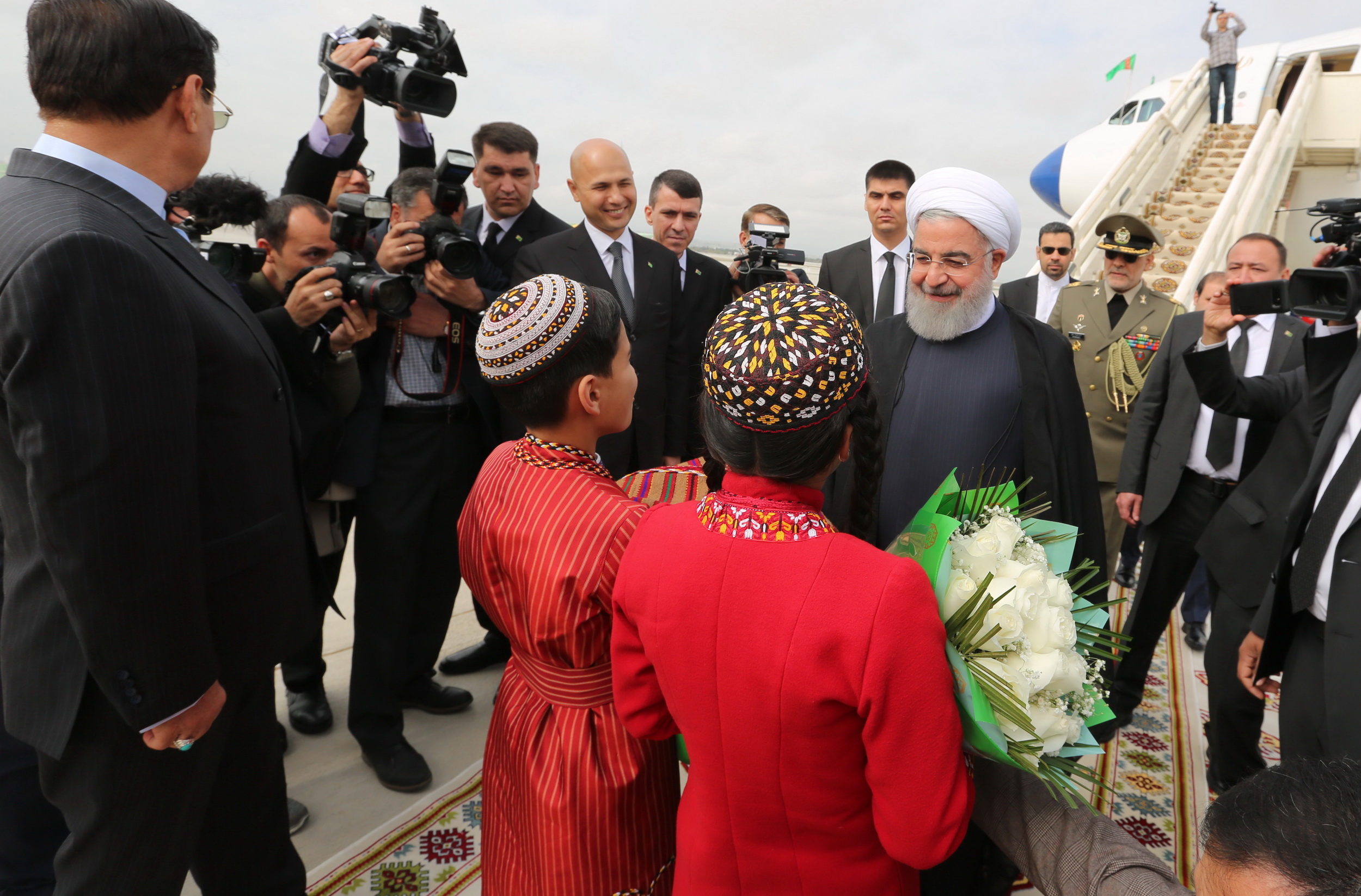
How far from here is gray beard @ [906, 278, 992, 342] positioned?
212 cm

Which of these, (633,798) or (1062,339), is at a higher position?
(1062,339)

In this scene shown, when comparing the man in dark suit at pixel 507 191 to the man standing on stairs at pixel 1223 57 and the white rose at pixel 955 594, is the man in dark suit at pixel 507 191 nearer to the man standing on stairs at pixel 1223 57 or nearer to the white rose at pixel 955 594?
the white rose at pixel 955 594

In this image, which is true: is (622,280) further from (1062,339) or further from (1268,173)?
(1268,173)

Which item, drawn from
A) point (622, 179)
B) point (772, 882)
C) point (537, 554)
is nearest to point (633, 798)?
A: point (772, 882)

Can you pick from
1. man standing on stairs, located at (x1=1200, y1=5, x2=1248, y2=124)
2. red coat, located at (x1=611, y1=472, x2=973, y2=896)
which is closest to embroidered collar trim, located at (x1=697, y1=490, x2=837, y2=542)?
red coat, located at (x1=611, y1=472, x2=973, y2=896)

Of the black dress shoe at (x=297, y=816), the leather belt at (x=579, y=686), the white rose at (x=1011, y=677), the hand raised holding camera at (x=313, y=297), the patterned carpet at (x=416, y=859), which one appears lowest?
the patterned carpet at (x=416, y=859)

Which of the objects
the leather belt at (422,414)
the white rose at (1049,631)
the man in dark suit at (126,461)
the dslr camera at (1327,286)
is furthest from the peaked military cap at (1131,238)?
the man in dark suit at (126,461)

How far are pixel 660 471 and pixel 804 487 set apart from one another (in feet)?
1.82

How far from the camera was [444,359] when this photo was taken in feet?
8.70

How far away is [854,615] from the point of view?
952mm

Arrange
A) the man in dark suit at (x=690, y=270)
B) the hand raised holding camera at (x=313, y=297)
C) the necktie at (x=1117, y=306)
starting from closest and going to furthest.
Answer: the hand raised holding camera at (x=313, y=297) → the man in dark suit at (x=690, y=270) → the necktie at (x=1117, y=306)

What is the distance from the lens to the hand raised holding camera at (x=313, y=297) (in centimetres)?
221

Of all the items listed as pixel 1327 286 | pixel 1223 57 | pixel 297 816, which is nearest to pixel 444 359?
pixel 297 816

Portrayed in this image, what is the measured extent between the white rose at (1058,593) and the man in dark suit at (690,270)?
1.72 meters
